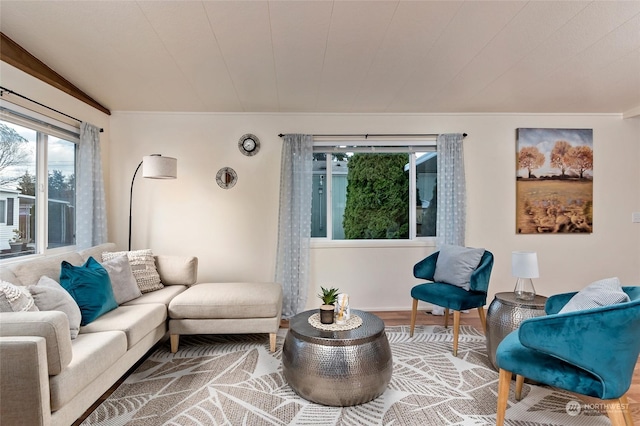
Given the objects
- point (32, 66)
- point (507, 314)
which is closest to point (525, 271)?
point (507, 314)

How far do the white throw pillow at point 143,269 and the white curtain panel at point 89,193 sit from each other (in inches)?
17.7

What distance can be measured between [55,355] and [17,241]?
175 centimetres

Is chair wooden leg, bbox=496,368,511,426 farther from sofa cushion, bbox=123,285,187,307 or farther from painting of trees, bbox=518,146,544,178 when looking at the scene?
painting of trees, bbox=518,146,544,178

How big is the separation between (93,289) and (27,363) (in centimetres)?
90

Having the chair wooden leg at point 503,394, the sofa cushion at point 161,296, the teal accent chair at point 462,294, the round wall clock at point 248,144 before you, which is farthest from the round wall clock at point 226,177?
the chair wooden leg at point 503,394

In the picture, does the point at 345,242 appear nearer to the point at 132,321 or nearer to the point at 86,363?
the point at 132,321

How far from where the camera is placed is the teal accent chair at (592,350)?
142 centimetres

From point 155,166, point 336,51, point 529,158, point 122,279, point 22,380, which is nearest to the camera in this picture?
point 22,380

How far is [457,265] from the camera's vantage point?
3023 millimetres

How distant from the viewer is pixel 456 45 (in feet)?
7.67

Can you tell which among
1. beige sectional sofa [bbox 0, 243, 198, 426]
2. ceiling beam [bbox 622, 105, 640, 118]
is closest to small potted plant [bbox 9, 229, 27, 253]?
beige sectional sofa [bbox 0, 243, 198, 426]

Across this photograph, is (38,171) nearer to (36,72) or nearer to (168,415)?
(36,72)

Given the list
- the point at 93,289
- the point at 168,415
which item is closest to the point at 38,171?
the point at 93,289

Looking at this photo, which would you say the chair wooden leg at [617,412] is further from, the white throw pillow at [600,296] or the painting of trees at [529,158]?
the painting of trees at [529,158]
